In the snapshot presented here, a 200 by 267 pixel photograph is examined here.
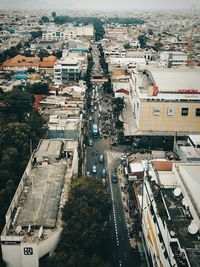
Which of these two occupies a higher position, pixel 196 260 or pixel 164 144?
pixel 196 260

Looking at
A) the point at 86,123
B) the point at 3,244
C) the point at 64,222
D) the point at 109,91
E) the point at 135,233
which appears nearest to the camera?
the point at 3,244

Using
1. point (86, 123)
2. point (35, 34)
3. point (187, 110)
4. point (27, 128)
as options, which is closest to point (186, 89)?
point (187, 110)

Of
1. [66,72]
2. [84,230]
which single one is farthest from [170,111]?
[66,72]

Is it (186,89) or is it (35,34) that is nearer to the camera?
(186,89)

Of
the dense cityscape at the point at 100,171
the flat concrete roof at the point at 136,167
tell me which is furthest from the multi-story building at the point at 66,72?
the flat concrete roof at the point at 136,167

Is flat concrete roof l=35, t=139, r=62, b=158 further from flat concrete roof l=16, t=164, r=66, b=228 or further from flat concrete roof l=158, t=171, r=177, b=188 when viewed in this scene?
flat concrete roof l=158, t=171, r=177, b=188

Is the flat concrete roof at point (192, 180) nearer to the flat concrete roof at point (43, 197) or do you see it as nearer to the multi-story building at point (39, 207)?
the multi-story building at point (39, 207)

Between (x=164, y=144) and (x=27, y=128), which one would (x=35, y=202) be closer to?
(x=27, y=128)
